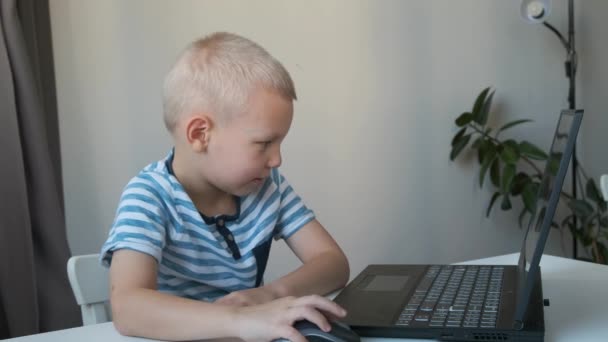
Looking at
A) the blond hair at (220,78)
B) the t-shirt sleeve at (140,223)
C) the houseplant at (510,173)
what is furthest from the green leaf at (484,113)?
the t-shirt sleeve at (140,223)

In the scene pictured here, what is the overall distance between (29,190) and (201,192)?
89 cm

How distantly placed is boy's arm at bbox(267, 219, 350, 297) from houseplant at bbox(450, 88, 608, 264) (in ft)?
5.38

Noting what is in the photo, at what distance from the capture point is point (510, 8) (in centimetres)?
296

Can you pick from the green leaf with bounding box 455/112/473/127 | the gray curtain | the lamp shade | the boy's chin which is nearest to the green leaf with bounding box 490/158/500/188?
the green leaf with bounding box 455/112/473/127

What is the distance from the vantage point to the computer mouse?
0.71 meters

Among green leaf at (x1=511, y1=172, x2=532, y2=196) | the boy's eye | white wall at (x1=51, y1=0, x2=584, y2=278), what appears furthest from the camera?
green leaf at (x1=511, y1=172, x2=532, y2=196)

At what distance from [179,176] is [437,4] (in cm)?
195

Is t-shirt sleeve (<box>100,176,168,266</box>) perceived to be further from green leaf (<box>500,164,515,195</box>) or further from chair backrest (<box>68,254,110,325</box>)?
green leaf (<box>500,164,515,195</box>)

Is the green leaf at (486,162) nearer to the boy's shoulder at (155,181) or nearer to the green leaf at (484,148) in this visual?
the green leaf at (484,148)

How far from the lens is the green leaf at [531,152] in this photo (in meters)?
2.77

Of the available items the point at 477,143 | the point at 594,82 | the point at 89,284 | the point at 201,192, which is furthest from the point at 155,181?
the point at 594,82

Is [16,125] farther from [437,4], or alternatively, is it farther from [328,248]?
[437,4]

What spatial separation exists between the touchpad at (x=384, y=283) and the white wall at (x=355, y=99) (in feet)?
4.02

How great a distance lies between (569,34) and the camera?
2.96m
